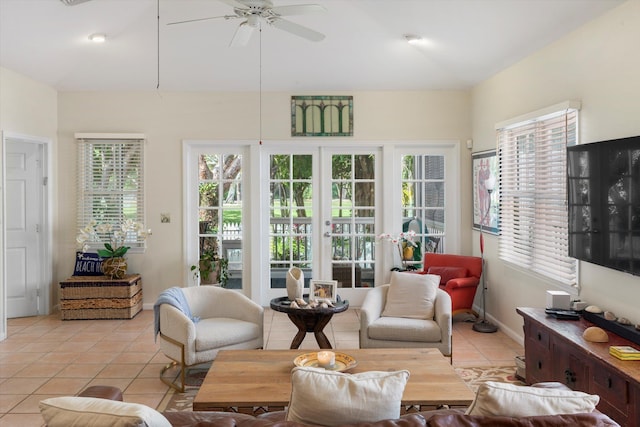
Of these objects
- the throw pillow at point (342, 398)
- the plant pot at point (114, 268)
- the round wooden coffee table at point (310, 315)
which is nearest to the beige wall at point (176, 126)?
the plant pot at point (114, 268)

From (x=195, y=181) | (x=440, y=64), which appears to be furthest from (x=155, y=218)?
(x=440, y=64)

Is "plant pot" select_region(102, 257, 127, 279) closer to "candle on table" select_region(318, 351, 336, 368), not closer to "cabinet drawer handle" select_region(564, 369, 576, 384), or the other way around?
"candle on table" select_region(318, 351, 336, 368)

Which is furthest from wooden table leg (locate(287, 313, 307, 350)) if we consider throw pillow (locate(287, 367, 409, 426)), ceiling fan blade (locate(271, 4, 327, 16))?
throw pillow (locate(287, 367, 409, 426))

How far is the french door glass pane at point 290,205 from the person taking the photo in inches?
266

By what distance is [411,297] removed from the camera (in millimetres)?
4680

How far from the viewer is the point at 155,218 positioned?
657 centimetres

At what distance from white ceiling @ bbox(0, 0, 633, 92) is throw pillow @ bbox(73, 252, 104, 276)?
6.55ft

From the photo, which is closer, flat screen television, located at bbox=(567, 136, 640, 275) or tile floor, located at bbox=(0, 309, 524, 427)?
flat screen television, located at bbox=(567, 136, 640, 275)

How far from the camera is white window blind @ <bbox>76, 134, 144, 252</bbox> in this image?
21.4 ft

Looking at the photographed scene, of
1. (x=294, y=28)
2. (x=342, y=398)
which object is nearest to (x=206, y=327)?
(x=294, y=28)

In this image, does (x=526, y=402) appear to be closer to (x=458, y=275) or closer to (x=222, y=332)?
(x=222, y=332)

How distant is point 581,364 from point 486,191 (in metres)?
3.10

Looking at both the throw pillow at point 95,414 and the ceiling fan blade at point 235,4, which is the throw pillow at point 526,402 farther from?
the ceiling fan blade at point 235,4

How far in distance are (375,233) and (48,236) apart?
386cm
